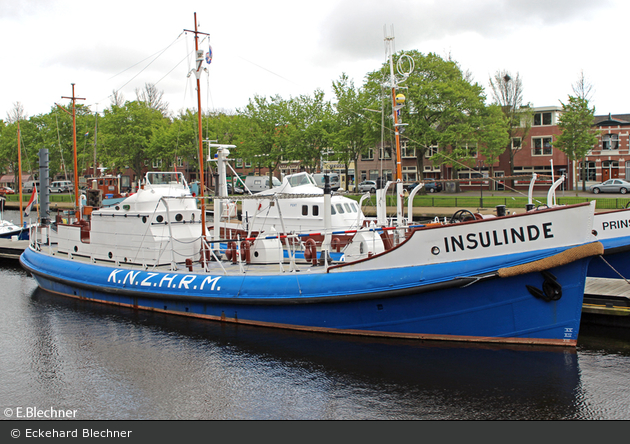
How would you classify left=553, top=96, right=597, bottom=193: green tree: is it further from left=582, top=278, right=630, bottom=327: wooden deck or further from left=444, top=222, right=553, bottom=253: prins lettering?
left=444, top=222, right=553, bottom=253: prins lettering

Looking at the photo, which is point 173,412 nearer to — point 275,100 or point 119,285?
point 119,285

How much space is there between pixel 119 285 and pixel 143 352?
3921 millimetres

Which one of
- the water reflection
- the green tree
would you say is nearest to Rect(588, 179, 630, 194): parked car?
the green tree

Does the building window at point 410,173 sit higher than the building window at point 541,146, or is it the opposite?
the building window at point 541,146

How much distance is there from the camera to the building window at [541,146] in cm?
5125

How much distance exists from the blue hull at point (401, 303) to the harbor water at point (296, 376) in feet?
1.10

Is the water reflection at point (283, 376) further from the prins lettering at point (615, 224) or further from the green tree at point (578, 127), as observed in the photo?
the green tree at point (578, 127)

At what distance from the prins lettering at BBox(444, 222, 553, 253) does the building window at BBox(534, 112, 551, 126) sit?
46398 millimetres

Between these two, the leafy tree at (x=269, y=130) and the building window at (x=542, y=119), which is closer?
the leafy tree at (x=269, y=130)

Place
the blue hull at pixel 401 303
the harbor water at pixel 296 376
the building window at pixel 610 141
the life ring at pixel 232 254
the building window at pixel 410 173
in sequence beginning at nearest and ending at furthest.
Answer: the harbor water at pixel 296 376
the blue hull at pixel 401 303
the life ring at pixel 232 254
the building window at pixel 610 141
the building window at pixel 410 173

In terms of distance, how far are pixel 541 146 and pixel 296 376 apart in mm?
49037

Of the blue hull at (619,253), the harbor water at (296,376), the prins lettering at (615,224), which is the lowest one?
the harbor water at (296,376)

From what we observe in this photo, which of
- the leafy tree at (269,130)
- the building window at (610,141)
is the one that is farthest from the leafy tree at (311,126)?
the building window at (610,141)

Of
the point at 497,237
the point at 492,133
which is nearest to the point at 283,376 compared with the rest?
the point at 497,237
